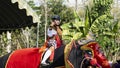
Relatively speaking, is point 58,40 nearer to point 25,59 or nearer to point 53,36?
point 53,36

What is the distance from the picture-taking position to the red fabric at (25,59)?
21.5 feet

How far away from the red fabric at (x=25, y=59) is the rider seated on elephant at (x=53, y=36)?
0.54 ft

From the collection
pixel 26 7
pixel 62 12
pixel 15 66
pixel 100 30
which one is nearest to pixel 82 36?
pixel 15 66

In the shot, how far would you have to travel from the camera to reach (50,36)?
6516 mm

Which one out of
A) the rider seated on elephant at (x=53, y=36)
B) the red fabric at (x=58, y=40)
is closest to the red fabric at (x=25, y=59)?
the rider seated on elephant at (x=53, y=36)

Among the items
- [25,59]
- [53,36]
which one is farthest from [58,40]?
[25,59]

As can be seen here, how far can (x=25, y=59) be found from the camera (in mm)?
6680

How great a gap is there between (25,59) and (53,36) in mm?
638

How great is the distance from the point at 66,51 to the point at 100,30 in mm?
10167

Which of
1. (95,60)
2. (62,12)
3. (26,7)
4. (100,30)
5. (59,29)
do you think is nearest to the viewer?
(95,60)

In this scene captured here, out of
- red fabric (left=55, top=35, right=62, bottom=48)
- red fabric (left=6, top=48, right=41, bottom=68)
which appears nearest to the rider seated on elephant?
red fabric (left=55, top=35, right=62, bottom=48)

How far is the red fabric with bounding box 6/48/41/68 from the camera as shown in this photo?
654 centimetres

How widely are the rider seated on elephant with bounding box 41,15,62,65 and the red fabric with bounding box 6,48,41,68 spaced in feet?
0.54

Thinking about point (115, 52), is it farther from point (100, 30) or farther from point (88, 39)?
point (88, 39)
